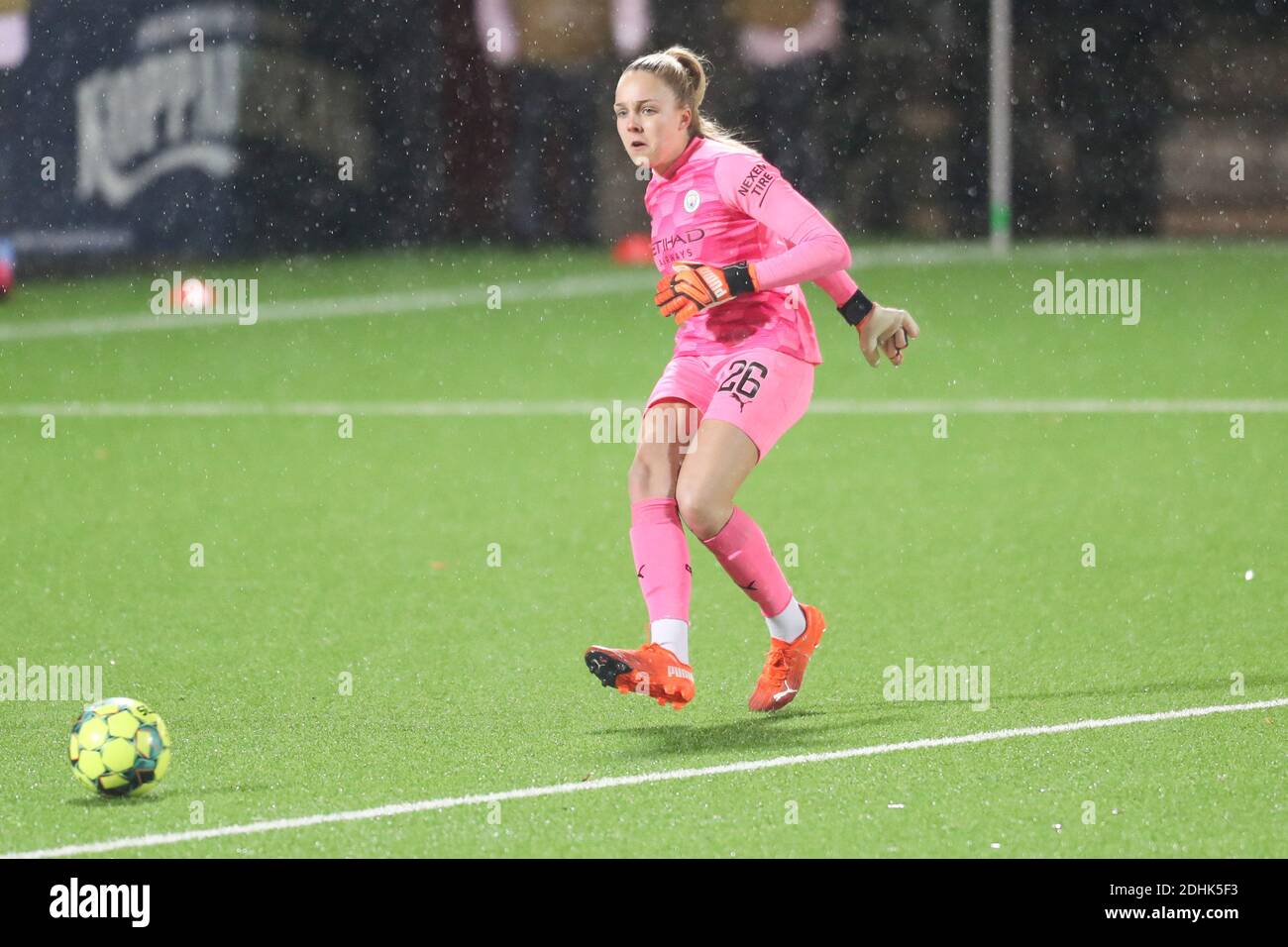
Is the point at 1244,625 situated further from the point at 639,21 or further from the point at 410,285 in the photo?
the point at 639,21

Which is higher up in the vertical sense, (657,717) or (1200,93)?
(1200,93)

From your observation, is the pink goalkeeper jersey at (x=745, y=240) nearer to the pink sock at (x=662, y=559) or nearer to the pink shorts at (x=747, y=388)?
the pink shorts at (x=747, y=388)

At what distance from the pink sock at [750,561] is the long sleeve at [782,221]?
722 mm

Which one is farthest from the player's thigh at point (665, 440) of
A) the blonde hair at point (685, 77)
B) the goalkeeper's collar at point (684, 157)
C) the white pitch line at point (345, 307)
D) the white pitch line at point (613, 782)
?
the white pitch line at point (345, 307)

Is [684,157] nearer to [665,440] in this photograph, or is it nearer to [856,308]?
[856,308]

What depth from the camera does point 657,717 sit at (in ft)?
20.9

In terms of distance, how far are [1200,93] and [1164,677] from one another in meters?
17.5

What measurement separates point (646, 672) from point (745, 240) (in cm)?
137

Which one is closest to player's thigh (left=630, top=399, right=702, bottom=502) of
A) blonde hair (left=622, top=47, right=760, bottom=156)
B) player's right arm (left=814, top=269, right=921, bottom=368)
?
player's right arm (left=814, top=269, right=921, bottom=368)

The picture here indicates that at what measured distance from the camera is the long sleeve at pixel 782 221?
5.95 meters

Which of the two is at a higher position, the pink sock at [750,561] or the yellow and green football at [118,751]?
the pink sock at [750,561]

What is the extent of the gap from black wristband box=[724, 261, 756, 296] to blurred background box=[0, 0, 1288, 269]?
1517 cm

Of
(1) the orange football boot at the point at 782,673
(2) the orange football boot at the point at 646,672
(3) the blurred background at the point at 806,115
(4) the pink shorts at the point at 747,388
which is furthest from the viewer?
(3) the blurred background at the point at 806,115
